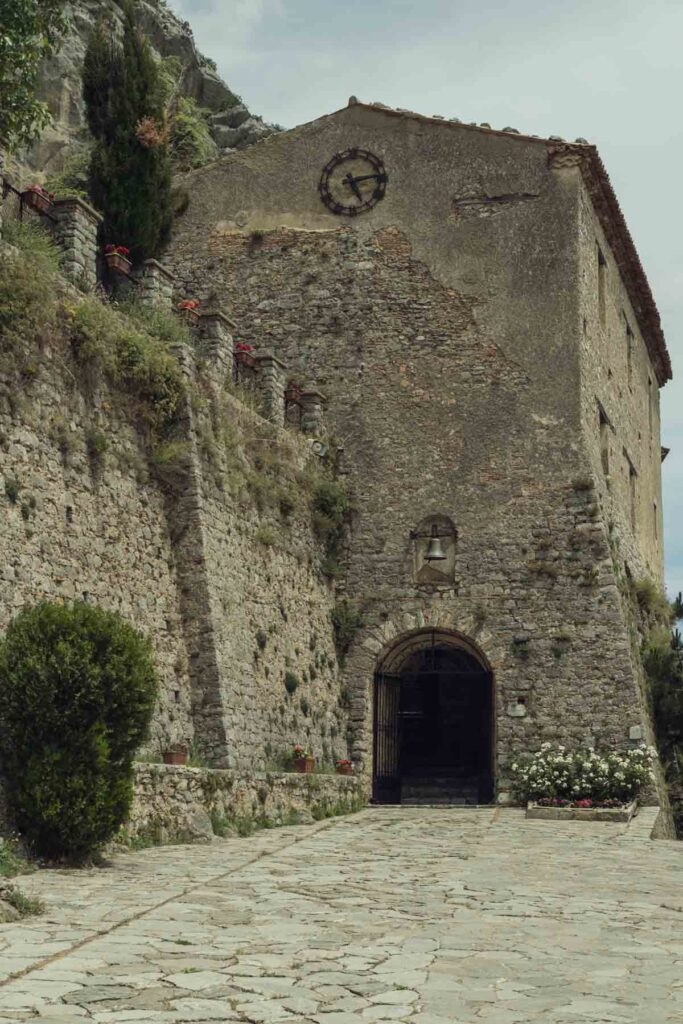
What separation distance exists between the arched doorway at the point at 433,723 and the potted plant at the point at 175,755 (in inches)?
296

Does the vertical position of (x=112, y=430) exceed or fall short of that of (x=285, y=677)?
it exceeds it

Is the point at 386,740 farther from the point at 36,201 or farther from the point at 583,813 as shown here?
the point at 36,201

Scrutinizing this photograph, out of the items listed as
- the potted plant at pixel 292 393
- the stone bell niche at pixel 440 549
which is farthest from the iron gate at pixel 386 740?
the potted plant at pixel 292 393

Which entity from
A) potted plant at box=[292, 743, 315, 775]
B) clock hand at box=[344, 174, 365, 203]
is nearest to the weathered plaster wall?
clock hand at box=[344, 174, 365, 203]

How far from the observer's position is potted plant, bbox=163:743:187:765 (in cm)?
1509

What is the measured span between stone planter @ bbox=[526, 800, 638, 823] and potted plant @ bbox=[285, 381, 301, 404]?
26.5 feet

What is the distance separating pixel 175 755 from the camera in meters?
15.1

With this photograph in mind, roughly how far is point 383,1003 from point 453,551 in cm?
1585

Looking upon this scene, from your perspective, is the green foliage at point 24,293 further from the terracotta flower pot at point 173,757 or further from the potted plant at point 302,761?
the potted plant at point 302,761

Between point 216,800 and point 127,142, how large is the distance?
477 inches

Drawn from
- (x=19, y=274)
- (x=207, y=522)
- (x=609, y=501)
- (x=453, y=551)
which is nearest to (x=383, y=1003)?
(x=19, y=274)

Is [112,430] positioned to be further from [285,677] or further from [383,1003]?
[383,1003]

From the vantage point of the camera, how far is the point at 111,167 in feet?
72.1

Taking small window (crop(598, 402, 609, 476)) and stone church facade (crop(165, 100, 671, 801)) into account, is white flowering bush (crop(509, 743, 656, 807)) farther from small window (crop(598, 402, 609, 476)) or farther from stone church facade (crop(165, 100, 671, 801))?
small window (crop(598, 402, 609, 476))
